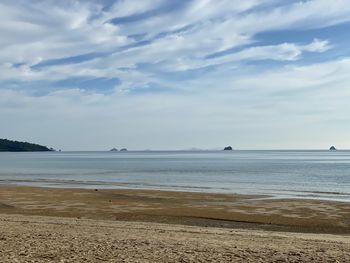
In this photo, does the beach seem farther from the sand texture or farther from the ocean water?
the ocean water

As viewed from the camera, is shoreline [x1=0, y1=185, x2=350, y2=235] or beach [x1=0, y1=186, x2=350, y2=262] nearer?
beach [x1=0, y1=186, x2=350, y2=262]

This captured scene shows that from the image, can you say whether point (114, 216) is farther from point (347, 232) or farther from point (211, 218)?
point (347, 232)

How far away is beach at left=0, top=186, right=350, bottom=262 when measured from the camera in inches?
400

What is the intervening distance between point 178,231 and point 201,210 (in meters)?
9.41

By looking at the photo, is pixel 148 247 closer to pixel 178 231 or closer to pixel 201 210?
pixel 178 231

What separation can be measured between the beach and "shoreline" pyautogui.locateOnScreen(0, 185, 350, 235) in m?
0.05

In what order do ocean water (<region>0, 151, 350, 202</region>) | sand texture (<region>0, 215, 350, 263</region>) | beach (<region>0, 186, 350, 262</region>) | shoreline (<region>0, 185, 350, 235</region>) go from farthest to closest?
ocean water (<region>0, 151, 350, 202</region>), shoreline (<region>0, 185, 350, 235</region>), beach (<region>0, 186, 350, 262</region>), sand texture (<region>0, 215, 350, 263</region>)

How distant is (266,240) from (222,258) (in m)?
3.90

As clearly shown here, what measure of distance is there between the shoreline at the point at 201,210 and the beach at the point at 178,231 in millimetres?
46

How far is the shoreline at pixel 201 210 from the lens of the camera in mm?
20406

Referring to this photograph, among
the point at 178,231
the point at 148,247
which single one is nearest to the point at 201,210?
the point at 178,231

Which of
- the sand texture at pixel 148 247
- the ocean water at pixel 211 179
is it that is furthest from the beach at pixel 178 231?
the ocean water at pixel 211 179

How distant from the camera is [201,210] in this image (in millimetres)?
24688

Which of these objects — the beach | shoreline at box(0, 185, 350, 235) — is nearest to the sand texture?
the beach
